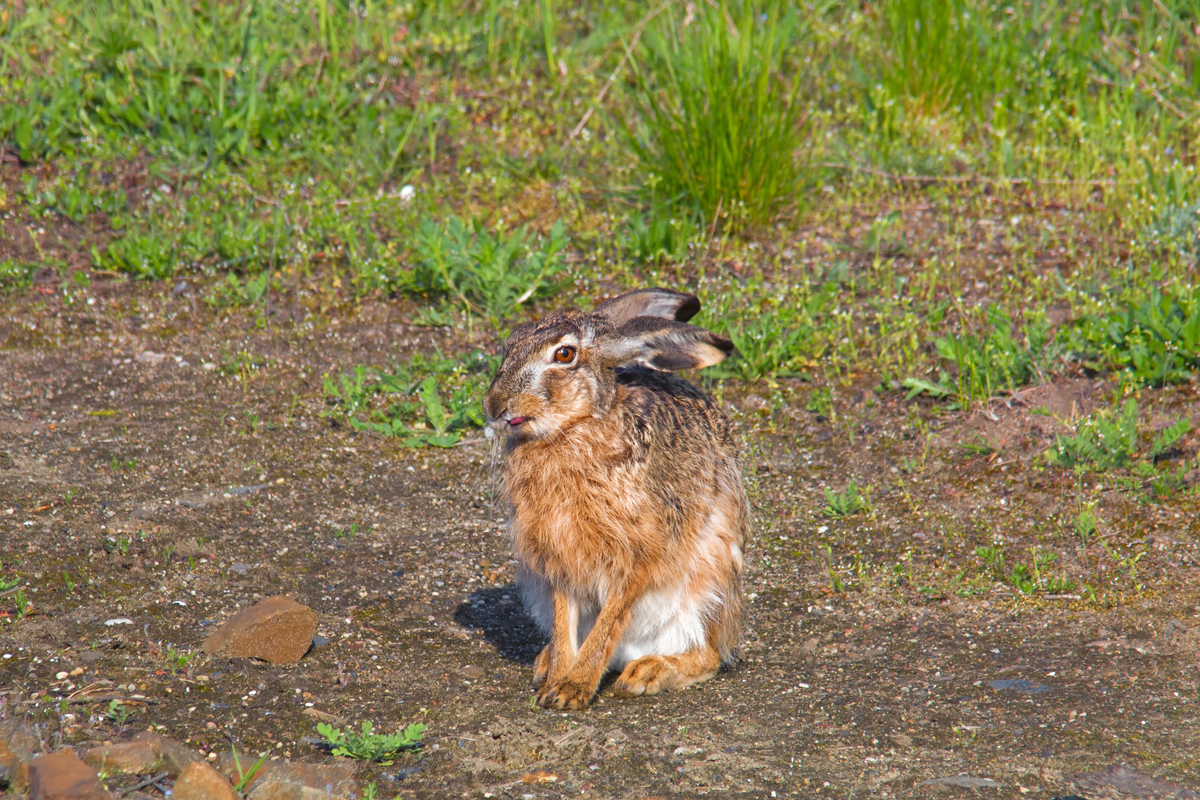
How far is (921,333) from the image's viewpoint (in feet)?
22.6

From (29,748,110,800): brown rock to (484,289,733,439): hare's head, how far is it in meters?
1.66

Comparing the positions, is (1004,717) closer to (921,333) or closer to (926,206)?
(921,333)

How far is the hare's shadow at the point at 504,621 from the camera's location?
4637 millimetres

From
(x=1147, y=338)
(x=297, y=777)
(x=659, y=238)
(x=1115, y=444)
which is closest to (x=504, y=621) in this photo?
(x=297, y=777)

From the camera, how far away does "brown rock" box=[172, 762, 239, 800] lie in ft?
10.2

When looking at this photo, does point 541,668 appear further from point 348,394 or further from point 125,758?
point 348,394

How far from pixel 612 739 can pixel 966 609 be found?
1.81m

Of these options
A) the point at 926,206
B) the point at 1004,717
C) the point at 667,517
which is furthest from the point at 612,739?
the point at 926,206

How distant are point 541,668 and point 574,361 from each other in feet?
3.70

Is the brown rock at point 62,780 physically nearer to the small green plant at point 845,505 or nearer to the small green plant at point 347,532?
the small green plant at point 347,532

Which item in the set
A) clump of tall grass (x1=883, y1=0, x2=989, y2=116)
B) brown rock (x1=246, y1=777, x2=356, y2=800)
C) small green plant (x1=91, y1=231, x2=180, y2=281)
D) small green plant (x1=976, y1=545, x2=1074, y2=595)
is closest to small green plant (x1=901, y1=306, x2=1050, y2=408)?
small green plant (x1=976, y1=545, x2=1074, y2=595)

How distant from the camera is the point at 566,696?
4.05 meters

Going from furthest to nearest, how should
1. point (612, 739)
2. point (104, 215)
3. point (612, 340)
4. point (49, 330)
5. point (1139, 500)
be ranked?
point (104, 215), point (49, 330), point (1139, 500), point (612, 340), point (612, 739)

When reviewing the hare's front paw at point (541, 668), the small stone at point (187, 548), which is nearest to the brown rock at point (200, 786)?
the hare's front paw at point (541, 668)
